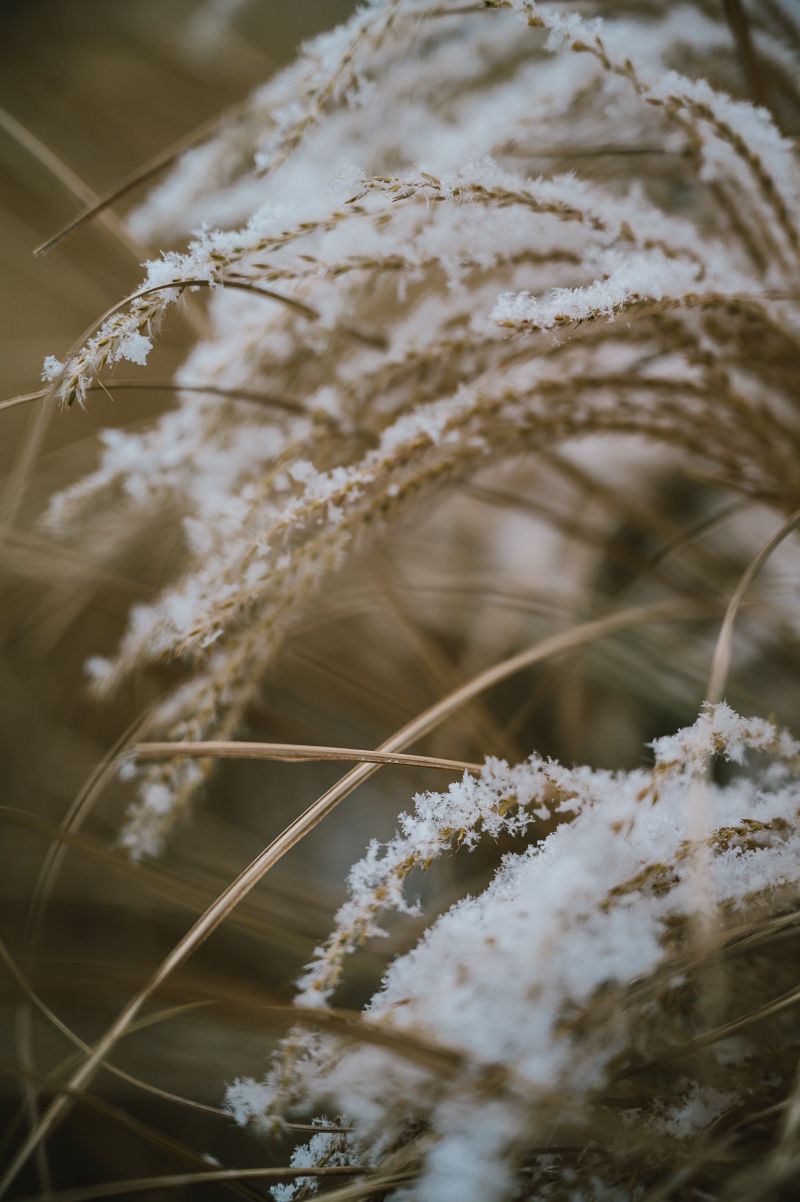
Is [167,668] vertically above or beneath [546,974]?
above

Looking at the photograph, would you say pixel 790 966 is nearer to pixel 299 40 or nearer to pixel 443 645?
pixel 443 645

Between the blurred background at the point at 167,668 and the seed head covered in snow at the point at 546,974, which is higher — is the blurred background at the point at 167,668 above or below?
above

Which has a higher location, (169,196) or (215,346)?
(169,196)

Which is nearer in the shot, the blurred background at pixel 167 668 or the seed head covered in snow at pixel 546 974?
the seed head covered in snow at pixel 546 974

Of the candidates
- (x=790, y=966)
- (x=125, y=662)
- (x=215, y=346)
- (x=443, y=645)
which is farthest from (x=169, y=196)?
(x=790, y=966)

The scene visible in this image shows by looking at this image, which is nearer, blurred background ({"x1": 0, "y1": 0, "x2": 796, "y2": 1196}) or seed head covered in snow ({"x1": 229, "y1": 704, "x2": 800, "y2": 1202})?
seed head covered in snow ({"x1": 229, "y1": 704, "x2": 800, "y2": 1202})

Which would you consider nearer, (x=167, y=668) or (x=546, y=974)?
(x=546, y=974)

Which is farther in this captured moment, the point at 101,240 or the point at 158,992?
the point at 101,240

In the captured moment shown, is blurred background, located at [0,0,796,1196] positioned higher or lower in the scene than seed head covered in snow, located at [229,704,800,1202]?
higher
